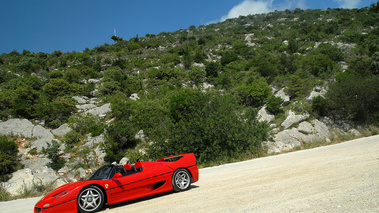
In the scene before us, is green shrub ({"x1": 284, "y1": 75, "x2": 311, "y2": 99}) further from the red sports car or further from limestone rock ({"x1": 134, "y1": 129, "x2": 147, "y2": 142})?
the red sports car

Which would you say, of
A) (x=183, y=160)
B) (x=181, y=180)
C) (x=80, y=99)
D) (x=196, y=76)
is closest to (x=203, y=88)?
(x=196, y=76)

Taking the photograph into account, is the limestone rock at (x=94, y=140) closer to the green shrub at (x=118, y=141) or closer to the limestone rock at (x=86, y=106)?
the green shrub at (x=118, y=141)

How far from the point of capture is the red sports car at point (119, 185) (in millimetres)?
5339

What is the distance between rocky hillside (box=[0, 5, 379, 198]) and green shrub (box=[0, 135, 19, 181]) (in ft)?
0.74

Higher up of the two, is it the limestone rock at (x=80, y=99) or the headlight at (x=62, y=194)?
the limestone rock at (x=80, y=99)

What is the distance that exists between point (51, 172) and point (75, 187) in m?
21.5

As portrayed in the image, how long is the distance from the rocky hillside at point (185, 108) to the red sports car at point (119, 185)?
9.02m

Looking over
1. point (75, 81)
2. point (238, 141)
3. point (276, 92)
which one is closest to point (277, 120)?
point (276, 92)

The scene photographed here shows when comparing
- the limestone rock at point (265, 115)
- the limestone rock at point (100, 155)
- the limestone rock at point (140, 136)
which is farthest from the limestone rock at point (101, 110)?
the limestone rock at point (265, 115)

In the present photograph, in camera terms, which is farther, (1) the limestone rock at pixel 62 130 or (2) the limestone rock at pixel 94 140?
(1) the limestone rock at pixel 62 130

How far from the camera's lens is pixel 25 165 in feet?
77.9

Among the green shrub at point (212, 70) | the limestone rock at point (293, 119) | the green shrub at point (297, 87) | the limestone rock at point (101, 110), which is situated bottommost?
the limestone rock at point (293, 119)

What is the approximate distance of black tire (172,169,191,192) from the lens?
658 centimetres

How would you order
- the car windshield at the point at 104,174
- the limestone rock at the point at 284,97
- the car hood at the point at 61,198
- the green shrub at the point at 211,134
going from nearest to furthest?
the car hood at the point at 61,198 → the car windshield at the point at 104,174 → the green shrub at the point at 211,134 → the limestone rock at the point at 284,97
